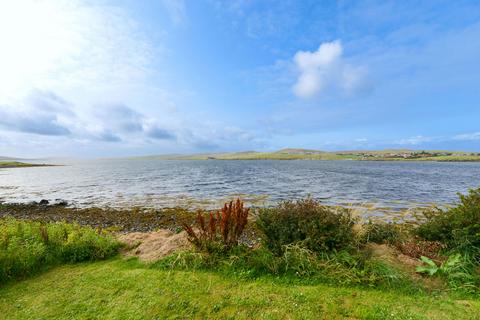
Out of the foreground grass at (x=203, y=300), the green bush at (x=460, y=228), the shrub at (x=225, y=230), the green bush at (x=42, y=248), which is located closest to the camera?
the foreground grass at (x=203, y=300)

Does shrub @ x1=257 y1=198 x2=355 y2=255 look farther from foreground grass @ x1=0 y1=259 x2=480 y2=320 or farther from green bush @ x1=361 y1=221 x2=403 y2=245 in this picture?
green bush @ x1=361 y1=221 x2=403 y2=245

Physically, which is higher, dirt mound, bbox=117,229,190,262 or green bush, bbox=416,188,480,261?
green bush, bbox=416,188,480,261

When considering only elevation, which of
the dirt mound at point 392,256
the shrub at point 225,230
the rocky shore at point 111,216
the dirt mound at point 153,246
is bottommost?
the rocky shore at point 111,216

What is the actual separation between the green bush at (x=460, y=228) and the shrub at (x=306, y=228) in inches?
109

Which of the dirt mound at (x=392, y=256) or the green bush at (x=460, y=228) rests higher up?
the green bush at (x=460, y=228)

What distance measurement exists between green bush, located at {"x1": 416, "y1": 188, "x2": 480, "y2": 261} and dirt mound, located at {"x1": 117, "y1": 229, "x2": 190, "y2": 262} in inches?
320

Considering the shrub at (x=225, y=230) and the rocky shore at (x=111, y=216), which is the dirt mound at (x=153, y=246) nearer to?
the shrub at (x=225, y=230)

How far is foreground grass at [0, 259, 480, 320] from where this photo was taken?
4.55m

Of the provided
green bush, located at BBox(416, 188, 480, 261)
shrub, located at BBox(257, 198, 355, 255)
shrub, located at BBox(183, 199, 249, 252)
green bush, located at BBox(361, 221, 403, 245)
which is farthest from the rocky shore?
green bush, located at BBox(416, 188, 480, 261)

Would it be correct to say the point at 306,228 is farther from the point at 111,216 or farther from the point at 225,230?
the point at 111,216

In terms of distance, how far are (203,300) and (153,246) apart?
13.1 ft

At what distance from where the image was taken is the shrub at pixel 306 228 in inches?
→ 256

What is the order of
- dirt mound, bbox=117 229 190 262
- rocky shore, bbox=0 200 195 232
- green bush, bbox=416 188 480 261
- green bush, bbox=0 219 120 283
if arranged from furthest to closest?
rocky shore, bbox=0 200 195 232
dirt mound, bbox=117 229 190 262
green bush, bbox=0 219 120 283
green bush, bbox=416 188 480 261

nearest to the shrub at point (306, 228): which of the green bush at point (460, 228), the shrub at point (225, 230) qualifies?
the shrub at point (225, 230)
